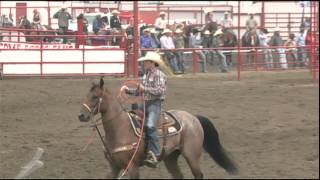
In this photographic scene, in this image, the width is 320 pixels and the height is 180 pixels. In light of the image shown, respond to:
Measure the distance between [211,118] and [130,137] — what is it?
5300mm

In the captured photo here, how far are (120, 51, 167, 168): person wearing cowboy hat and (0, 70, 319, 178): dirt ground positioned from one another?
820 mm

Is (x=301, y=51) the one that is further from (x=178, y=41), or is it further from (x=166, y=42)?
(x=166, y=42)

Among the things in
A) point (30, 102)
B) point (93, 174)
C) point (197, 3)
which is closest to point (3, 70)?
point (30, 102)

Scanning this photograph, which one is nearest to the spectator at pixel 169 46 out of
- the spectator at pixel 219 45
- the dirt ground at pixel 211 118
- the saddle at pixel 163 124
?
the dirt ground at pixel 211 118

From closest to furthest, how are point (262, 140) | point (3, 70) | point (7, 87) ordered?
1. point (262, 140)
2. point (7, 87)
3. point (3, 70)

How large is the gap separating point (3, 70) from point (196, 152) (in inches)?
401

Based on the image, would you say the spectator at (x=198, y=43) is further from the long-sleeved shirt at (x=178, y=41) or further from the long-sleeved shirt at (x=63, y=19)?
the long-sleeved shirt at (x=63, y=19)

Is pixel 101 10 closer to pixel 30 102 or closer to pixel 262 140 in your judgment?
pixel 30 102

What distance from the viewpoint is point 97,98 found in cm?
655

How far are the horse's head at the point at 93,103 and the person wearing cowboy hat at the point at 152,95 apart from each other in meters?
0.34

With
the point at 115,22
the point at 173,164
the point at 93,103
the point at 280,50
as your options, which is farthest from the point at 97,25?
the point at 93,103

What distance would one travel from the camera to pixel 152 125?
675 cm

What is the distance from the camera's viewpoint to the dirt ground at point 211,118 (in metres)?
7.98

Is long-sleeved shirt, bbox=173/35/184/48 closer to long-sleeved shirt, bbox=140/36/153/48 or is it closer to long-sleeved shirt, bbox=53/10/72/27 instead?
long-sleeved shirt, bbox=140/36/153/48
